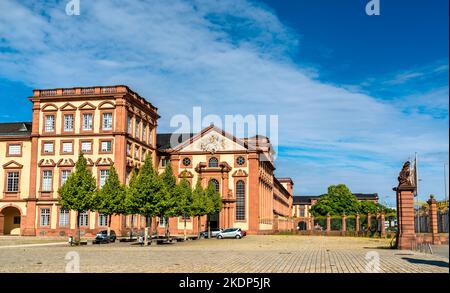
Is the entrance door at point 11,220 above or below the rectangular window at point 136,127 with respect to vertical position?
below

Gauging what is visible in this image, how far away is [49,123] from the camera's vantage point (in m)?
66.6

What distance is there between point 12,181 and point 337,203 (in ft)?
250

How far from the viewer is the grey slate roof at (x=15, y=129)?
68544mm

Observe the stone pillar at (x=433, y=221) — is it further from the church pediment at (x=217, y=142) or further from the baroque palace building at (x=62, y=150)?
the church pediment at (x=217, y=142)

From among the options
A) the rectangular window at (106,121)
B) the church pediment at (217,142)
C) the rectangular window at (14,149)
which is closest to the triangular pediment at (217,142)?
the church pediment at (217,142)

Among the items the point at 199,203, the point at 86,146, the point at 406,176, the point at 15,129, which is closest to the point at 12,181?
the point at 15,129

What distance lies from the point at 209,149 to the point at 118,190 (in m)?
32.2

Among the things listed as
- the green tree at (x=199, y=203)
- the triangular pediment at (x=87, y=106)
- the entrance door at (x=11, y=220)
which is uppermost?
the triangular pediment at (x=87, y=106)

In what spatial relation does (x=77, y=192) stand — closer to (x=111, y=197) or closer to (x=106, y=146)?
(x=111, y=197)

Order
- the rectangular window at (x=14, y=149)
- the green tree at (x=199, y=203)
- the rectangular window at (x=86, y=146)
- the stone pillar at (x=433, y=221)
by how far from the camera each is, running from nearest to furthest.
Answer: the stone pillar at (x=433, y=221)
the green tree at (x=199, y=203)
the rectangular window at (x=86, y=146)
the rectangular window at (x=14, y=149)

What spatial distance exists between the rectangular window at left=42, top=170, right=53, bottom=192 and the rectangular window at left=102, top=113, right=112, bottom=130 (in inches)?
350

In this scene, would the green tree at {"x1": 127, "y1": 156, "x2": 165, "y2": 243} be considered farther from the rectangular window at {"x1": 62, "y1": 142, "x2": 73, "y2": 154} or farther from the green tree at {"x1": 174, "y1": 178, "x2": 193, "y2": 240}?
the rectangular window at {"x1": 62, "y1": 142, "x2": 73, "y2": 154}

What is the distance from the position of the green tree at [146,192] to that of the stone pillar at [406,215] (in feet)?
61.5
